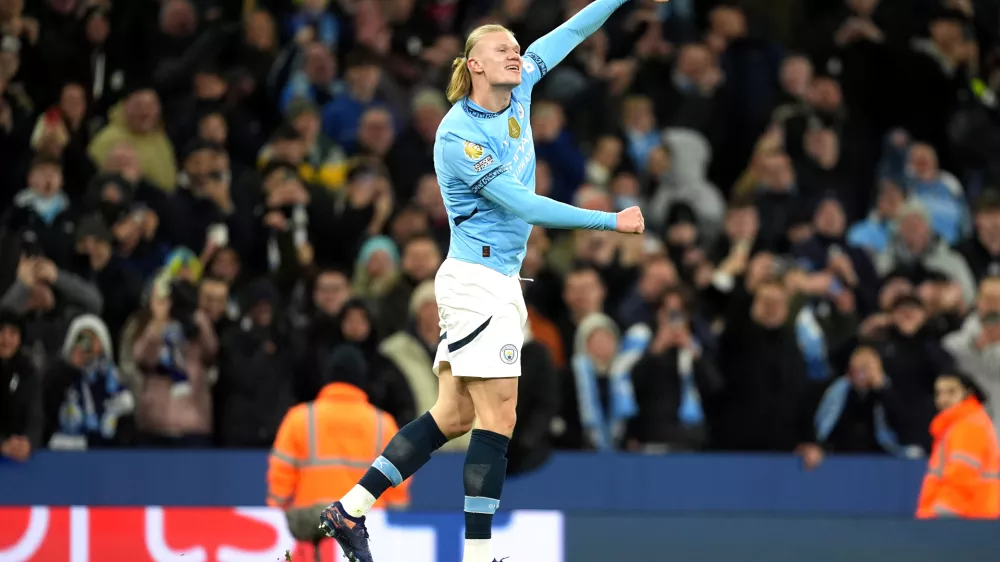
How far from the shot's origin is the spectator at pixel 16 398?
11.6 metres

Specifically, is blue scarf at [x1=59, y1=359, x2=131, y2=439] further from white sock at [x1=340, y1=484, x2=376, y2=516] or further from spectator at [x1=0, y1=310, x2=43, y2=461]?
white sock at [x1=340, y1=484, x2=376, y2=516]

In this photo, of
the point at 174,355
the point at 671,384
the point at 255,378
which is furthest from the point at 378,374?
the point at 671,384

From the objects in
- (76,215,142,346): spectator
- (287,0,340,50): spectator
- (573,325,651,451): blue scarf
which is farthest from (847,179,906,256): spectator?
(76,215,142,346): spectator

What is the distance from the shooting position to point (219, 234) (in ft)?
43.2

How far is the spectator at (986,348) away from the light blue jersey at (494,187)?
602 cm

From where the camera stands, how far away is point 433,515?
876cm

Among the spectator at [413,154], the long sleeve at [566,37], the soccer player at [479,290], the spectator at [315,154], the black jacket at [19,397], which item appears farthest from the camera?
the spectator at [413,154]

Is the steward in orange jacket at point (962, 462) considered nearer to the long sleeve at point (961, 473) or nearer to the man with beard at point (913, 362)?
the long sleeve at point (961, 473)

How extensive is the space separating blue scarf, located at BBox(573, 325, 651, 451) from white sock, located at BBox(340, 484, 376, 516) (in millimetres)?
5118

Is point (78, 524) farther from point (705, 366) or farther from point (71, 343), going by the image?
point (705, 366)

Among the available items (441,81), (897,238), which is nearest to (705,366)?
(897,238)

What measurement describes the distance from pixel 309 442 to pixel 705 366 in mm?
3871

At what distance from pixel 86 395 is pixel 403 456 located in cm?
511

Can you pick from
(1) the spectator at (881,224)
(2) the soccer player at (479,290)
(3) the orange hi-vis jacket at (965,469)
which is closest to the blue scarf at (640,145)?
(1) the spectator at (881,224)
